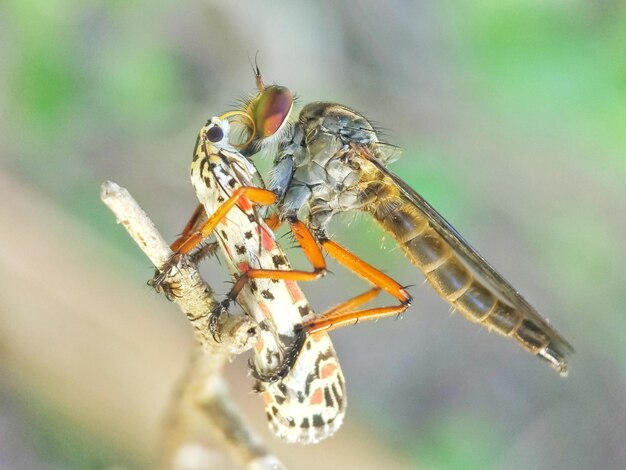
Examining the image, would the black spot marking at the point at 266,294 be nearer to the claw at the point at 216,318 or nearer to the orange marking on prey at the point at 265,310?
the orange marking on prey at the point at 265,310

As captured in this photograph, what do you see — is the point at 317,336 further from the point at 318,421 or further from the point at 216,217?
the point at 216,217

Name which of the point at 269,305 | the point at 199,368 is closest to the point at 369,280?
the point at 269,305

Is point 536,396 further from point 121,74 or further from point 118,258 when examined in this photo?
point 121,74

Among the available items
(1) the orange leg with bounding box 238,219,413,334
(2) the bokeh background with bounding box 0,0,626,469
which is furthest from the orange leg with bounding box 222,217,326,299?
(2) the bokeh background with bounding box 0,0,626,469

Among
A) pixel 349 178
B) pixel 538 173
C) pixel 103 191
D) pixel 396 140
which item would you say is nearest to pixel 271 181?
pixel 349 178

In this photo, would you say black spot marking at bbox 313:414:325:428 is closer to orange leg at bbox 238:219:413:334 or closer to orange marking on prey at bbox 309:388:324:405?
orange marking on prey at bbox 309:388:324:405

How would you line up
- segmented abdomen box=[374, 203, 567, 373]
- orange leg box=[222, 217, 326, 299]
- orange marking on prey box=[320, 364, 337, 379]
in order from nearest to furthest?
1. orange leg box=[222, 217, 326, 299]
2. orange marking on prey box=[320, 364, 337, 379]
3. segmented abdomen box=[374, 203, 567, 373]
